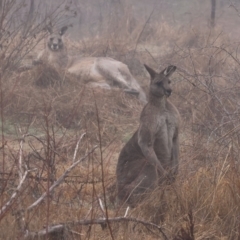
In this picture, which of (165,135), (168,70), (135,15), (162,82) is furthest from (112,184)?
(135,15)

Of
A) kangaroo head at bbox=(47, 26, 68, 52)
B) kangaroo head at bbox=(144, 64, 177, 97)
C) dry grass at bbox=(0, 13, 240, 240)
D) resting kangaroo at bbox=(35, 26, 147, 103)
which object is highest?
kangaroo head at bbox=(47, 26, 68, 52)

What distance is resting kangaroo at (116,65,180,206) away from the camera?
577 cm

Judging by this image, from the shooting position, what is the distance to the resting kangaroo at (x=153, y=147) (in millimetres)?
5770

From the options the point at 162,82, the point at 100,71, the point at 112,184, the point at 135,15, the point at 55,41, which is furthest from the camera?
the point at 135,15

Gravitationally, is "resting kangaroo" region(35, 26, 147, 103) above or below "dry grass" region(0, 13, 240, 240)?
above

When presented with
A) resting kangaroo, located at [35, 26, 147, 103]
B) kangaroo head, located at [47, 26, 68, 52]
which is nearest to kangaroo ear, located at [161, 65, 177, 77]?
resting kangaroo, located at [35, 26, 147, 103]

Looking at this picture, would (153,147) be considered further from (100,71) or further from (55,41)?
(55,41)

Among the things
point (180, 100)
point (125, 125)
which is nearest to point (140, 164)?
point (125, 125)

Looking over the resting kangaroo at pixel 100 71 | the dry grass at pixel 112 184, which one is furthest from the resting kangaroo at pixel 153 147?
the resting kangaroo at pixel 100 71

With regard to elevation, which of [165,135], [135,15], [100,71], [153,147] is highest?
[135,15]

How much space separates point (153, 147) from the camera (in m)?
5.96

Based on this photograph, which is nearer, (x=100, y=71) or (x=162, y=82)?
(x=162, y=82)

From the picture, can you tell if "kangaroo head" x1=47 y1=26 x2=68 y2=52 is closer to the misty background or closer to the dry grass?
the dry grass

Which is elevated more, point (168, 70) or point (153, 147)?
point (168, 70)
